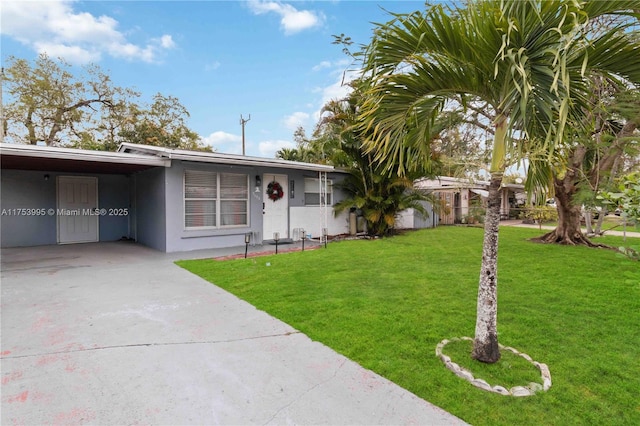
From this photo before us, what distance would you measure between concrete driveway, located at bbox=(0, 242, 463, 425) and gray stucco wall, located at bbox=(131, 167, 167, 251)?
3793 mm

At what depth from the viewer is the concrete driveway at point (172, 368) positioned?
2182 millimetres

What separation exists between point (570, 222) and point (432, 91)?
10.3 metres

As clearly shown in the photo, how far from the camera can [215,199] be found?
906 cm

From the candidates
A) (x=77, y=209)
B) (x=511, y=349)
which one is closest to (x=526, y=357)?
→ (x=511, y=349)

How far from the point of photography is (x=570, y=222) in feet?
34.1

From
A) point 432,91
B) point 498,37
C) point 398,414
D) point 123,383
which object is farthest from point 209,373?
point 498,37

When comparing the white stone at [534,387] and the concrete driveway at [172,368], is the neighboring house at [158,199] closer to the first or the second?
the concrete driveway at [172,368]

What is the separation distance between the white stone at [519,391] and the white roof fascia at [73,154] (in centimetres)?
798

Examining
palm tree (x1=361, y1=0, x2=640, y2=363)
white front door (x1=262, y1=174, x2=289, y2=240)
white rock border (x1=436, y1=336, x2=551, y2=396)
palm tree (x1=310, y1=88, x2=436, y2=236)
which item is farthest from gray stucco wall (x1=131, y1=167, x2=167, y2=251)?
white rock border (x1=436, y1=336, x2=551, y2=396)

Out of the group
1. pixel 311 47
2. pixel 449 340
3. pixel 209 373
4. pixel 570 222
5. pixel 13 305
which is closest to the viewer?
pixel 209 373

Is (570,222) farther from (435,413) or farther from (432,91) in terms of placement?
(435,413)

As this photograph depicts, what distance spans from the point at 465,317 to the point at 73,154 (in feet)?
25.9

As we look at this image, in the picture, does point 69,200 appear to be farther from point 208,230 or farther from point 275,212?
point 275,212

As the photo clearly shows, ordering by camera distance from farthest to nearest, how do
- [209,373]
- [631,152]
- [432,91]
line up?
[631,152] < [432,91] < [209,373]
